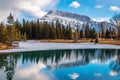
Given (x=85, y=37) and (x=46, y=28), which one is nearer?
(x=46, y=28)

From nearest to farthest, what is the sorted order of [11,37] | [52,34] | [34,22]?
[11,37] → [52,34] → [34,22]

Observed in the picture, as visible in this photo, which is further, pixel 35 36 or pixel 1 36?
pixel 35 36

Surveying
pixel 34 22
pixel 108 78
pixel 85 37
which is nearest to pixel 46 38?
pixel 34 22

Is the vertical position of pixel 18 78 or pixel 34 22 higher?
pixel 34 22

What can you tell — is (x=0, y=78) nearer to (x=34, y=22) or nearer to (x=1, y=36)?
(x=1, y=36)

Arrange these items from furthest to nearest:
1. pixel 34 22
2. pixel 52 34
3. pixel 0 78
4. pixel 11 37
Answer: pixel 34 22, pixel 52 34, pixel 11 37, pixel 0 78

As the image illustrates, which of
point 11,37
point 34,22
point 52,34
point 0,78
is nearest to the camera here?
point 0,78

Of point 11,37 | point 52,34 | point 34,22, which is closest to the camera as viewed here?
point 11,37

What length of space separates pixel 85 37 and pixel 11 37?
255 ft

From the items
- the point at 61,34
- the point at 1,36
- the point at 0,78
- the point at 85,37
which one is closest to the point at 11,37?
the point at 1,36

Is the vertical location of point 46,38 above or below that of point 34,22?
below

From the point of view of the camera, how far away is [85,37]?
148875 mm

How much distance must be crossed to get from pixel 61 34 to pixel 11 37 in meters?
64.2

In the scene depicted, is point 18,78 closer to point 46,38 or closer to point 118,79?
point 118,79
